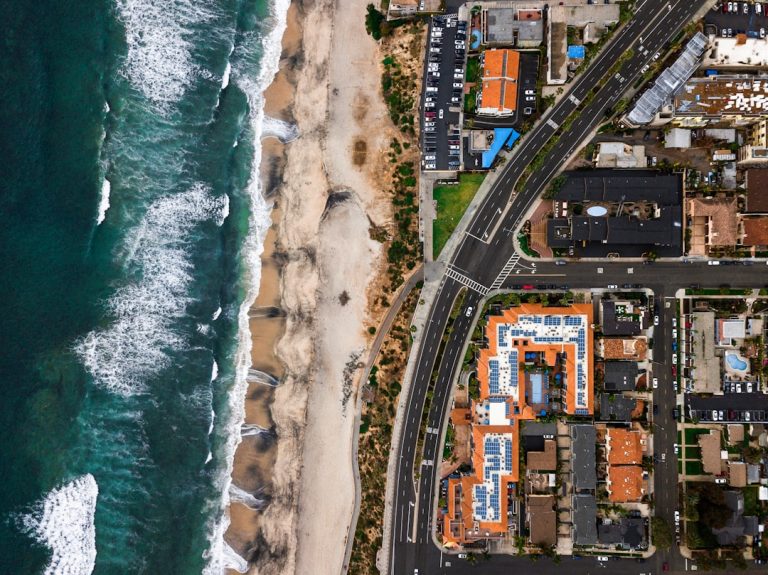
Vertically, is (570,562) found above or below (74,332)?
below

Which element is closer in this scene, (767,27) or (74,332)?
(767,27)

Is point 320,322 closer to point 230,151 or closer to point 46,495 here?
point 230,151

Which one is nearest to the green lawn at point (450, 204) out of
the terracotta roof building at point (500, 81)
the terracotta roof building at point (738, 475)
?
the terracotta roof building at point (500, 81)

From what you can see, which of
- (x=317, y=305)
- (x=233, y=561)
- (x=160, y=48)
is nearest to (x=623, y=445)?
(x=317, y=305)

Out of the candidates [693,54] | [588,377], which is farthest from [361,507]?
[693,54]

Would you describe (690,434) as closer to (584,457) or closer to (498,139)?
(584,457)

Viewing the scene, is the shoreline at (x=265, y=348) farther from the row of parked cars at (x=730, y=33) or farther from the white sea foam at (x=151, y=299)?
the row of parked cars at (x=730, y=33)

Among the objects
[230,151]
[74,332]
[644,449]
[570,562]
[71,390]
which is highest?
[230,151]
